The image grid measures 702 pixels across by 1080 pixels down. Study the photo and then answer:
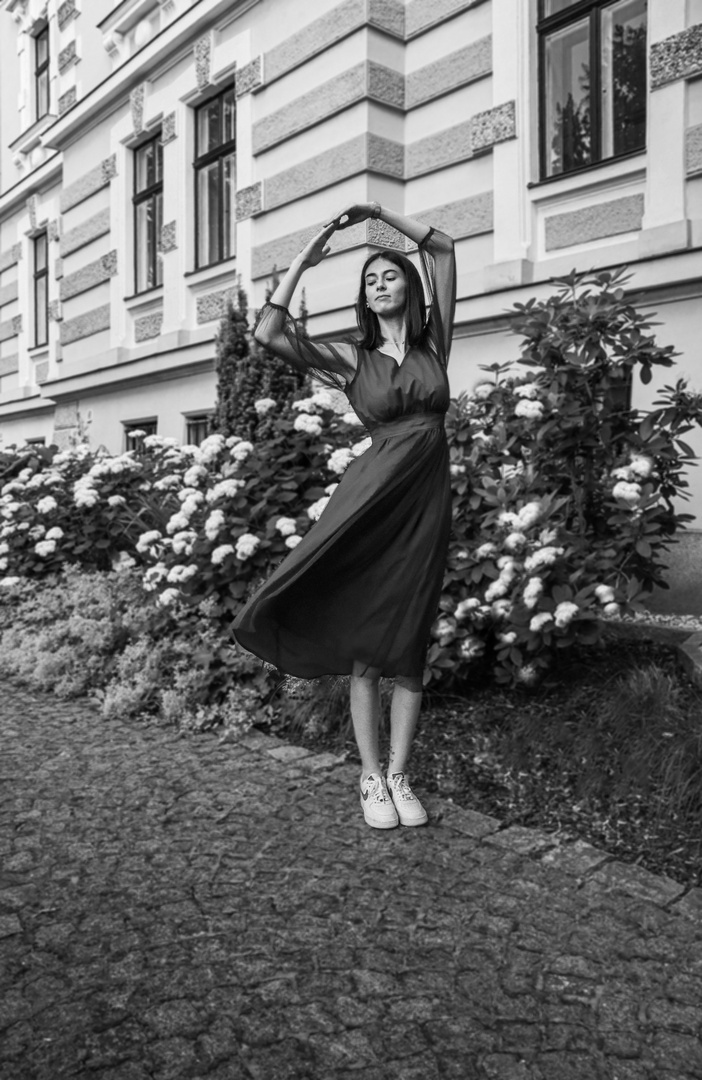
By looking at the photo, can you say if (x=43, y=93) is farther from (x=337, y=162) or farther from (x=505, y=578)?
(x=505, y=578)

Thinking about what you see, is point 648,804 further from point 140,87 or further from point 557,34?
point 140,87

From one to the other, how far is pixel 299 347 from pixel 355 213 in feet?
1.55

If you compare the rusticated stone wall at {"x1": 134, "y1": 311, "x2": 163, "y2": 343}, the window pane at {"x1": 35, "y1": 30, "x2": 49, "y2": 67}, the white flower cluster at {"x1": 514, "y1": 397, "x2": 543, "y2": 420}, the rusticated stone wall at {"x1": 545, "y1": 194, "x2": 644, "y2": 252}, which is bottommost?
the white flower cluster at {"x1": 514, "y1": 397, "x2": 543, "y2": 420}

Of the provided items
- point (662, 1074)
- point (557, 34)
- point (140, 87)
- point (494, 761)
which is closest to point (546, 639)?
point (494, 761)

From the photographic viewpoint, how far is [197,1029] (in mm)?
1958

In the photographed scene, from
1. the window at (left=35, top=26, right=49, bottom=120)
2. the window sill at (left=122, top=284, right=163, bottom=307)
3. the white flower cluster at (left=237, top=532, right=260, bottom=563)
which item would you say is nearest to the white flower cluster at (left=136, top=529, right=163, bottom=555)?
the white flower cluster at (left=237, top=532, right=260, bottom=563)

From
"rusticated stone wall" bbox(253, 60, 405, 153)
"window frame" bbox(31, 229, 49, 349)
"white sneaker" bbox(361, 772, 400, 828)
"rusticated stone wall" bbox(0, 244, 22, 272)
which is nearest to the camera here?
"white sneaker" bbox(361, 772, 400, 828)

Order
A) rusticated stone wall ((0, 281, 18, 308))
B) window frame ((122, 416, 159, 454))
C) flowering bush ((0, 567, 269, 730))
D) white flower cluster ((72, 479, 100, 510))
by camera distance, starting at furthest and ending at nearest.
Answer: rusticated stone wall ((0, 281, 18, 308)) → window frame ((122, 416, 159, 454)) → white flower cluster ((72, 479, 100, 510)) → flowering bush ((0, 567, 269, 730))

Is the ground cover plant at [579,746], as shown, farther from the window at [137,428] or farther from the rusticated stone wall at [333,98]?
the window at [137,428]

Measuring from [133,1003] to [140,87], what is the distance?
10.9 metres

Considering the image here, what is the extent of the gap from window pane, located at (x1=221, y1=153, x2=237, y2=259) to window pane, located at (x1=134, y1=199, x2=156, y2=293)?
1696mm

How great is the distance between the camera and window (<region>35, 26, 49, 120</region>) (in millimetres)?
14094

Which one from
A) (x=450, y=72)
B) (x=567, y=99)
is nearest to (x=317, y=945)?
(x=567, y=99)

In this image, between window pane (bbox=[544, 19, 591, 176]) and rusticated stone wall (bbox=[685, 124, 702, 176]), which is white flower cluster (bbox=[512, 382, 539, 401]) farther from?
window pane (bbox=[544, 19, 591, 176])
